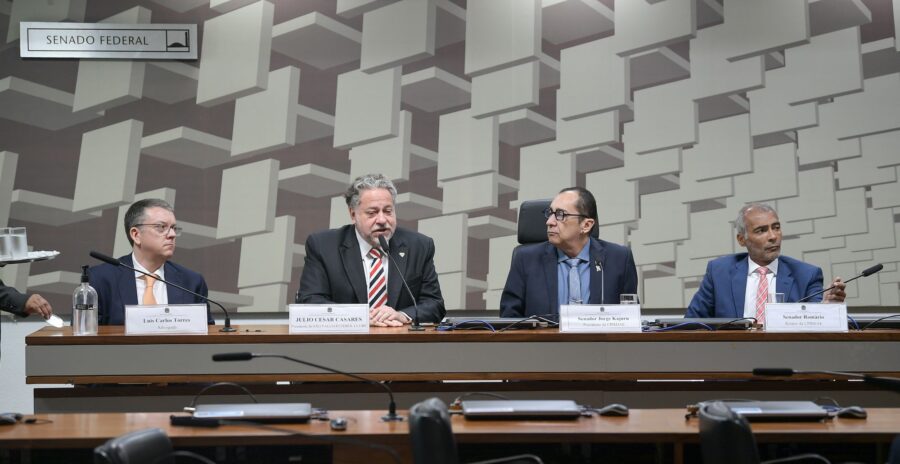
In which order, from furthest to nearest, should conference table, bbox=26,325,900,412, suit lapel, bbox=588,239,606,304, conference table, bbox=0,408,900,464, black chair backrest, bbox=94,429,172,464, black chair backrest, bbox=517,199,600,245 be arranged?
black chair backrest, bbox=517,199,600,245, suit lapel, bbox=588,239,606,304, conference table, bbox=26,325,900,412, conference table, bbox=0,408,900,464, black chair backrest, bbox=94,429,172,464

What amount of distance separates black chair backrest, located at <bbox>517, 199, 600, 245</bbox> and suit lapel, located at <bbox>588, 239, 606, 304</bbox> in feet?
0.82

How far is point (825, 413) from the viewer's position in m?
2.28

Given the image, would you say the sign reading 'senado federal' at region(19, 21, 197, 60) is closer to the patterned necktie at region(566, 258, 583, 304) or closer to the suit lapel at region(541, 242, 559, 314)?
the suit lapel at region(541, 242, 559, 314)

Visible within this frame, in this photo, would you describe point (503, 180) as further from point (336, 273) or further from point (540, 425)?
point (540, 425)

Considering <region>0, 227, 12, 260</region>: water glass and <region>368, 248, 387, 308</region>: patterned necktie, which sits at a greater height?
<region>0, 227, 12, 260</region>: water glass

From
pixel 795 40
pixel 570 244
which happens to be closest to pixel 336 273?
pixel 570 244

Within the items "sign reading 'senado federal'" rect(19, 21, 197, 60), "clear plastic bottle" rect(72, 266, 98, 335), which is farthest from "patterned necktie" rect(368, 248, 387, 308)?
"sign reading 'senado federal'" rect(19, 21, 197, 60)

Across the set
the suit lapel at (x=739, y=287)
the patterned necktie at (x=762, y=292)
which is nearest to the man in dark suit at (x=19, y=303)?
the suit lapel at (x=739, y=287)

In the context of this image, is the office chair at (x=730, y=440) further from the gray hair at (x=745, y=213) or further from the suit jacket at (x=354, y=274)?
the gray hair at (x=745, y=213)

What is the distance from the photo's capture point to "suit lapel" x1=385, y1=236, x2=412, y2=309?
3885mm

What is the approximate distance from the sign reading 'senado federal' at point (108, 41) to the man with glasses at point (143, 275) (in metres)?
1.42

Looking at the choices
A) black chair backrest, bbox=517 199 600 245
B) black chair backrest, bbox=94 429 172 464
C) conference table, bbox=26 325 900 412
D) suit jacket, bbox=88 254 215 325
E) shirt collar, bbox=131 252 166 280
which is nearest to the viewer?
black chair backrest, bbox=94 429 172 464

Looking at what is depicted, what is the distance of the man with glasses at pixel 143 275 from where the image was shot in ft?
12.3

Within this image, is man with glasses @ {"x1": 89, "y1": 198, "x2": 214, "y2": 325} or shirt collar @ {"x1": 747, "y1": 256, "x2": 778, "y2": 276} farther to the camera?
shirt collar @ {"x1": 747, "y1": 256, "x2": 778, "y2": 276}
